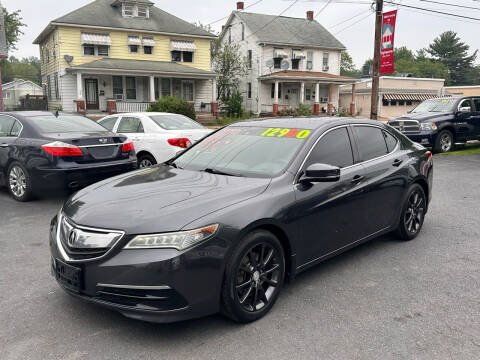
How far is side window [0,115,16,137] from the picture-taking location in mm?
7465

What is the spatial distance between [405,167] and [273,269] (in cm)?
247

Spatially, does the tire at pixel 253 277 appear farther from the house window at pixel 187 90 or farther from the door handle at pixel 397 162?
the house window at pixel 187 90

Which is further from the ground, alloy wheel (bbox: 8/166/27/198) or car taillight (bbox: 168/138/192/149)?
car taillight (bbox: 168/138/192/149)

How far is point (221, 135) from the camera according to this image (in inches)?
189

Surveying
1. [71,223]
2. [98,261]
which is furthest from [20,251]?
[98,261]

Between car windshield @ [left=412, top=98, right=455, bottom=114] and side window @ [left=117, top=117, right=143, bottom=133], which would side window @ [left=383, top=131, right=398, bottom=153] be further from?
car windshield @ [left=412, top=98, right=455, bottom=114]

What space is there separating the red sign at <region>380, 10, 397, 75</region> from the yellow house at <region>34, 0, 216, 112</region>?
1605 centimetres

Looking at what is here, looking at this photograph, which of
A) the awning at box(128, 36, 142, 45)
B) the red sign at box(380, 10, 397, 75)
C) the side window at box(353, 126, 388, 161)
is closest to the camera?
the side window at box(353, 126, 388, 161)

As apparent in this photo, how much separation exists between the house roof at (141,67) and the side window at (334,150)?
82.6 ft

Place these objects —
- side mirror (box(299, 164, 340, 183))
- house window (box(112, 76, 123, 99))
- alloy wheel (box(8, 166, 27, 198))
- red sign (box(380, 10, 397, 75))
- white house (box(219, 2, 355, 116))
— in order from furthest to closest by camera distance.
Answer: white house (box(219, 2, 355, 116)) < house window (box(112, 76, 123, 99)) < red sign (box(380, 10, 397, 75)) < alloy wheel (box(8, 166, 27, 198)) < side mirror (box(299, 164, 340, 183))

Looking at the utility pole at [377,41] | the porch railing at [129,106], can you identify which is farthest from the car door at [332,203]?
the porch railing at [129,106]

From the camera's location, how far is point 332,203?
13.0 feet

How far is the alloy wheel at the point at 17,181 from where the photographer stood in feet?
23.3

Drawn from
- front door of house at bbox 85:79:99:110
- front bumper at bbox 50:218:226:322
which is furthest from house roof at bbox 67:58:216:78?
front bumper at bbox 50:218:226:322
